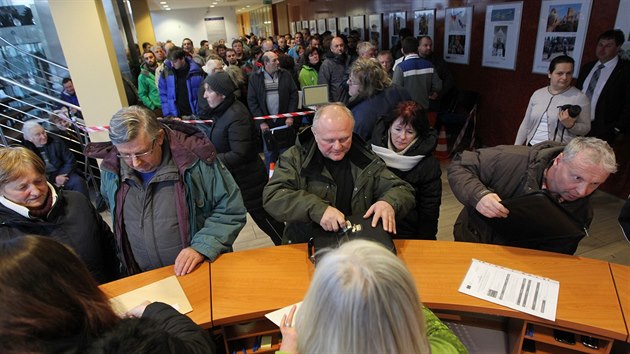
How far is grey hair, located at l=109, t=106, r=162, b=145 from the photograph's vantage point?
64.7 inches

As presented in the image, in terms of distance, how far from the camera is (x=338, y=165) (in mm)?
2025

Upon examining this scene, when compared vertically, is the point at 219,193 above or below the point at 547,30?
below

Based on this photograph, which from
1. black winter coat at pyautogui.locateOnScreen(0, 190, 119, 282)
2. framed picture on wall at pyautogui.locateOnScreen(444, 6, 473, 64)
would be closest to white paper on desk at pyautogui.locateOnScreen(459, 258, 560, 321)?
black winter coat at pyautogui.locateOnScreen(0, 190, 119, 282)

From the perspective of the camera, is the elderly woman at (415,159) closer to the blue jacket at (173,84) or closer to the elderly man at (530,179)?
the elderly man at (530,179)

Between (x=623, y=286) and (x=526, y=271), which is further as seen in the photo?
(x=526, y=271)

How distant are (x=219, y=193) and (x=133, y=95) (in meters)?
5.24

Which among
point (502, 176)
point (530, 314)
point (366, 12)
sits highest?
point (366, 12)

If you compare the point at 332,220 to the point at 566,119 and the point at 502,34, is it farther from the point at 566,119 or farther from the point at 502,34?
the point at 502,34

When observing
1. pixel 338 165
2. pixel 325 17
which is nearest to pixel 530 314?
pixel 338 165

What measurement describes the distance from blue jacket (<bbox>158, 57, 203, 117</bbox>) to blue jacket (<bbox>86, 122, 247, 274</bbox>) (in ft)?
11.9

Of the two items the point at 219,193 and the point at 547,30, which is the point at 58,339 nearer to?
the point at 219,193

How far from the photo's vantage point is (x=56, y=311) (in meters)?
0.89

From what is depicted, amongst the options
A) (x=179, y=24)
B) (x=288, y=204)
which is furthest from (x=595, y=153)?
(x=179, y=24)

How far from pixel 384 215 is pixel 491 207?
57 centimetres
